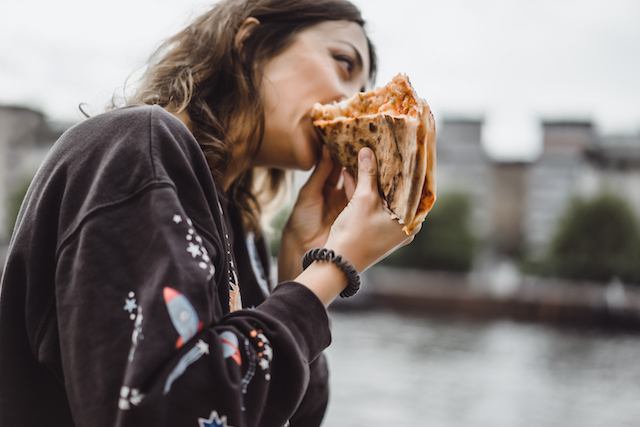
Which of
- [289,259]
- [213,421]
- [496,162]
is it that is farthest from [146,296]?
[496,162]

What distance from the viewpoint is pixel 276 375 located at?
36.2 inches

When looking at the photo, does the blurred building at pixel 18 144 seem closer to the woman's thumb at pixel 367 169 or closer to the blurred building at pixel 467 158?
the blurred building at pixel 467 158

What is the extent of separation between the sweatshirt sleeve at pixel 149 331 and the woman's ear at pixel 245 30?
701mm

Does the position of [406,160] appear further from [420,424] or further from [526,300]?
[526,300]

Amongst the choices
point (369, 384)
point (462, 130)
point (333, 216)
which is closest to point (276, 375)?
point (333, 216)

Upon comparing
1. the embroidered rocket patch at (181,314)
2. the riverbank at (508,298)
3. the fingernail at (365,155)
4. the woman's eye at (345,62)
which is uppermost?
the woman's eye at (345,62)

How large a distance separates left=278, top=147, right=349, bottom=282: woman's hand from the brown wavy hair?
0.19 m

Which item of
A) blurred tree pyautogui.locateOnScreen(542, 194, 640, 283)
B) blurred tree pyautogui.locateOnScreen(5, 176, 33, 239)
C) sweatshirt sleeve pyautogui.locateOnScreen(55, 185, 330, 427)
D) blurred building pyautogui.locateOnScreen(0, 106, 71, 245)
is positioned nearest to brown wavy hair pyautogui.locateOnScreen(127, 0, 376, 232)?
sweatshirt sleeve pyautogui.locateOnScreen(55, 185, 330, 427)

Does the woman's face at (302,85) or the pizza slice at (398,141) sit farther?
the woman's face at (302,85)

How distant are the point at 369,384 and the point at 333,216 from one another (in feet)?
24.9

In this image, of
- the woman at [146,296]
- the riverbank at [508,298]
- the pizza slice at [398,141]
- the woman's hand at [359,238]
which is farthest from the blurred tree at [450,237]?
Answer: the woman at [146,296]

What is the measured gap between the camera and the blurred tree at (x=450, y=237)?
17.4m

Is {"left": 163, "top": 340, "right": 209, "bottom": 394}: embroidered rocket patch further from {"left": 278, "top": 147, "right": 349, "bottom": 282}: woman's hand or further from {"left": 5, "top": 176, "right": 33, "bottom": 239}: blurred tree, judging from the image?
{"left": 5, "top": 176, "right": 33, "bottom": 239}: blurred tree

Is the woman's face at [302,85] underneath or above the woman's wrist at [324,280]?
above
